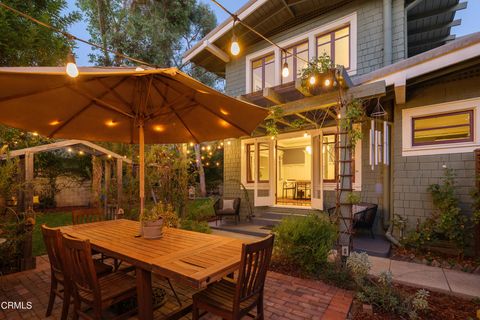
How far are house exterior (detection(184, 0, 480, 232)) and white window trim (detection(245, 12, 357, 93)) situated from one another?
26 mm

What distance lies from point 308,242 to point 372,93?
2.63 metres

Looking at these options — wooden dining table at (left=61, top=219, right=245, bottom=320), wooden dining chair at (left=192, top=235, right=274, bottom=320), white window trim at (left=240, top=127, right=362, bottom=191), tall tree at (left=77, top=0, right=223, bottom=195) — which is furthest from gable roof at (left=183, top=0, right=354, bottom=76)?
wooden dining chair at (left=192, top=235, right=274, bottom=320)

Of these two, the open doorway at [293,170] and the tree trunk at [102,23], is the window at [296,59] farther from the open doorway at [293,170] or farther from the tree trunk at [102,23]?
the tree trunk at [102,23]

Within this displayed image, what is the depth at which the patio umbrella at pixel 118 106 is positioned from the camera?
2.27m

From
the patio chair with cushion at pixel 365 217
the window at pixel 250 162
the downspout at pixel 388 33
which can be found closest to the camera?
the patio chair with cushion at pixel 365 217

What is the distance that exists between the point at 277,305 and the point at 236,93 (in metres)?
6.59

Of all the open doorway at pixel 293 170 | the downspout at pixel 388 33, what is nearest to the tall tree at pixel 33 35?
the downspout at pixel 388 33

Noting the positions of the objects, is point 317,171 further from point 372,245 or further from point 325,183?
point 372,245

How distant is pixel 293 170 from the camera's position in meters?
12.0

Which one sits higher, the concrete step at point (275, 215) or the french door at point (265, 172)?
the french door at point (265, 172)

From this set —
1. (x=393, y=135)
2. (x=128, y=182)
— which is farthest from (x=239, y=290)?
(x=128, y=182)

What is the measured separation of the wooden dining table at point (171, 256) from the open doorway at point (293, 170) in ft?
26.1

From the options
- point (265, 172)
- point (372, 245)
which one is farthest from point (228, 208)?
point (372, 245)

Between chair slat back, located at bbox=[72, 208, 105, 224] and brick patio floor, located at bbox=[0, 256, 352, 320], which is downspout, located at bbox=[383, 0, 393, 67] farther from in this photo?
chair slat back, located at bbox=[72, 208, 105, 224]
